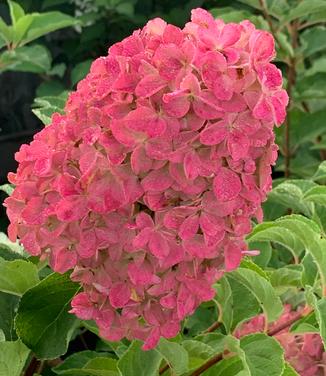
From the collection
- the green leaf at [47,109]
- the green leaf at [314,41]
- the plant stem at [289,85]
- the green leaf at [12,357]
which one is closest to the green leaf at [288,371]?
the green leaf at [12,357]

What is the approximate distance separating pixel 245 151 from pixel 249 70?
54 mm

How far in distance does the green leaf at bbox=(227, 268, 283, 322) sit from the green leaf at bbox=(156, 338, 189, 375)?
0.08 meters

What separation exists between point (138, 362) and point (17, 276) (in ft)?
0.39

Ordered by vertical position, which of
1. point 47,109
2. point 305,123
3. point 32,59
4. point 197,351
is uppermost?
point 47,109

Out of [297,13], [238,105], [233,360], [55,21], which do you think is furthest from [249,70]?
[55,21]

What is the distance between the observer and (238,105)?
0.55m

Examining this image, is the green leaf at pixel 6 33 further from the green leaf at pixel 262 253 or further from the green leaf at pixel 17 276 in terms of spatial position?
the green leaf at pixel 17 276

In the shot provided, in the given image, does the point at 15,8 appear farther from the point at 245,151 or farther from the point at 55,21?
the point at 245,151

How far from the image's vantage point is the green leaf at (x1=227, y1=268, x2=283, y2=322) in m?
0.68

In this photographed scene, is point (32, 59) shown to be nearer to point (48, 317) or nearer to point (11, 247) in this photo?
point (11, 247)

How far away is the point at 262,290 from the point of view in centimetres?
70

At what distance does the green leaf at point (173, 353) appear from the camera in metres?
0.65

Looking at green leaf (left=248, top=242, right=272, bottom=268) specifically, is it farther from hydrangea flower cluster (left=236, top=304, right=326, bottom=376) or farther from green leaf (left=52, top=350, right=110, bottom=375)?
green leaf (left=52, top=350, right=110, bottom=375)

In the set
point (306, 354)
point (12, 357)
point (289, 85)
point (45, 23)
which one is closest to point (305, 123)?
point (289, 85)
